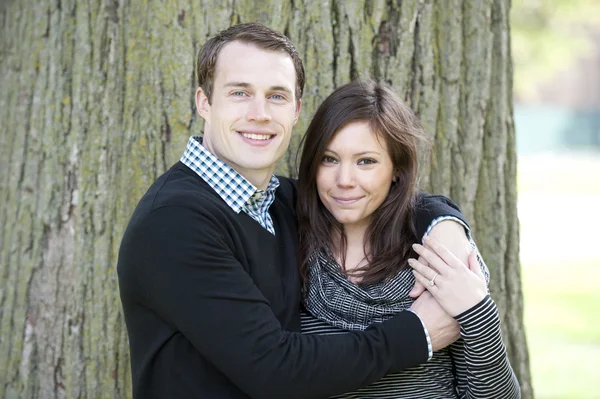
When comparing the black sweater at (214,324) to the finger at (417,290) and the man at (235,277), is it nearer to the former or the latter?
the man at (235,277)

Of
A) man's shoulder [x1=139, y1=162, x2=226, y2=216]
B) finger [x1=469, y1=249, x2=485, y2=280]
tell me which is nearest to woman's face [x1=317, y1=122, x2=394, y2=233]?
finger [x1=469, y1=249, x2=485, y2=280]

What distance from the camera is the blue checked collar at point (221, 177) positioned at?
2.73 meters

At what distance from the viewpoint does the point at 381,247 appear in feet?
10.1

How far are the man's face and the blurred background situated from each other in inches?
182

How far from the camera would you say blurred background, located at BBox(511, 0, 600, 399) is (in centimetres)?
750

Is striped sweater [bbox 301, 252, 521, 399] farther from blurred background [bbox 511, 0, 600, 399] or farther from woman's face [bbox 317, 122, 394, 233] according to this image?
blurred background [bbox 511, 0, 600, 399]

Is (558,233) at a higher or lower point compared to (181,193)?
lower

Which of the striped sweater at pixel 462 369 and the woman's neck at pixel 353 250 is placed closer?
the striped sweater at pixel 462 369

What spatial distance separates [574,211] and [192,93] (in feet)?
49.9

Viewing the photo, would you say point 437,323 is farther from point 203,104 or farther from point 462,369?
point 203,104

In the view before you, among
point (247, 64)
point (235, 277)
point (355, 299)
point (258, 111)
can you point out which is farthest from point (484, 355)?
point (247, 64)

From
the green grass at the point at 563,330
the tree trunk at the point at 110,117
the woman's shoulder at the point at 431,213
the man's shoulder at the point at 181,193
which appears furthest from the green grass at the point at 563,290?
the man's shoulder at the point at 181,193

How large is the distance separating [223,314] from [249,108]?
809mm

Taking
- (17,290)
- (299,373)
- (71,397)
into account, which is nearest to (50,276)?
(17,290)
